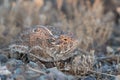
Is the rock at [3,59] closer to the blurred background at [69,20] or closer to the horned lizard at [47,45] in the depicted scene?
the horned lizard at [47,45]

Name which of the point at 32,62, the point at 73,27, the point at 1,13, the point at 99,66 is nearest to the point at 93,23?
the point at 73,27

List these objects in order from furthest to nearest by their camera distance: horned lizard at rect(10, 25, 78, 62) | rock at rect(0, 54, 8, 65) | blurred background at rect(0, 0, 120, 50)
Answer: blurred background at rect(0, 0, 120, 50) → rock at rect(0, 54, 8, 65) → horned lizard at rect(10, 25, 78, 62)

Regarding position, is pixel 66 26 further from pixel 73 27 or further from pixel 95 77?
pixel 95 77

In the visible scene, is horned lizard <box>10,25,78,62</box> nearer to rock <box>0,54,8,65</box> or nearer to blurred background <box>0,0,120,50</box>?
rock <box>0,54,8,65</box>

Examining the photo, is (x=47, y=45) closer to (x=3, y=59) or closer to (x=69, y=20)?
(x=3, y=59)

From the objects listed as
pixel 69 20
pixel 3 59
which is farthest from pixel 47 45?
pixel 69 20

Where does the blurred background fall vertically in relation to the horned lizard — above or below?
above

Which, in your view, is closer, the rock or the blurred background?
A: the rock

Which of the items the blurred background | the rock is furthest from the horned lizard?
the blurred background

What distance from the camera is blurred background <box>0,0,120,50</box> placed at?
518 centimetres

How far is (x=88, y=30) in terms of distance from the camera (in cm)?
521

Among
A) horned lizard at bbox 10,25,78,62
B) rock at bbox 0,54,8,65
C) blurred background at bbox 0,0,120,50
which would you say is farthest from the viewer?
blurred background at bbox 0,0,120,50

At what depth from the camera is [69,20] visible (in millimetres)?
6121

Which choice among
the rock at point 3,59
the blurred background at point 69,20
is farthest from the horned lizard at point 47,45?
the blurred background at point 69,20
